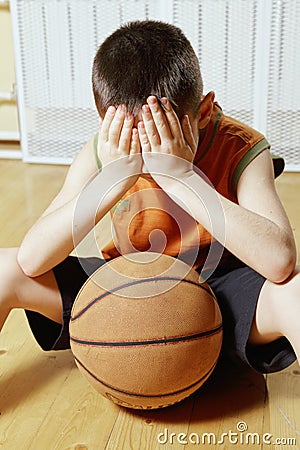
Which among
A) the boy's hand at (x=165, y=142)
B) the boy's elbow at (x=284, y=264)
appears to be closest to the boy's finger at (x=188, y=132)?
the boy's hand at (x=165, y=142)

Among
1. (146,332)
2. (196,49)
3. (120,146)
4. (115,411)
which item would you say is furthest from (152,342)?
(196,49)

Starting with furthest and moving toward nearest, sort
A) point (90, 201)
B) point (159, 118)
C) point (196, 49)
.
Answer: point (196, 49)
point (90, 201)
point (159, 118)

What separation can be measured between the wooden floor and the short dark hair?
19.9 inches

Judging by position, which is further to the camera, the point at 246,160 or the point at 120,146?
the point at 246,160

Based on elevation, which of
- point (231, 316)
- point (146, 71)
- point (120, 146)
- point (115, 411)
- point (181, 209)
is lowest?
point (115, 411)

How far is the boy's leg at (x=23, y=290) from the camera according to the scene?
4.02ft

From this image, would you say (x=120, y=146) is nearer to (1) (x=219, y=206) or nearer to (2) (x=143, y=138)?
(2) (x=143, y=138)

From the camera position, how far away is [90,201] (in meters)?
1.18

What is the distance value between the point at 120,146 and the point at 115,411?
46 centimetres

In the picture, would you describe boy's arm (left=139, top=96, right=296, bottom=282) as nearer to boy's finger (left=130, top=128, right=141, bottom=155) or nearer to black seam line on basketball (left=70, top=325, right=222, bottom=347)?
boy's finger (left=130, top=128, right=141, bottom=155)

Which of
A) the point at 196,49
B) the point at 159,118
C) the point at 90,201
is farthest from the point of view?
the point at 196,49

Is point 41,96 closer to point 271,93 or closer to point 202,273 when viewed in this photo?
point 271,93

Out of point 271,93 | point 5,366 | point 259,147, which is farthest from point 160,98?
point 271,93

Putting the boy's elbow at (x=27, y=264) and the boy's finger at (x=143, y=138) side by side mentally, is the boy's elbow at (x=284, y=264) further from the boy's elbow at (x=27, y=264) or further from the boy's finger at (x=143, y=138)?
the boy's elbow at (x=27, y=264)
